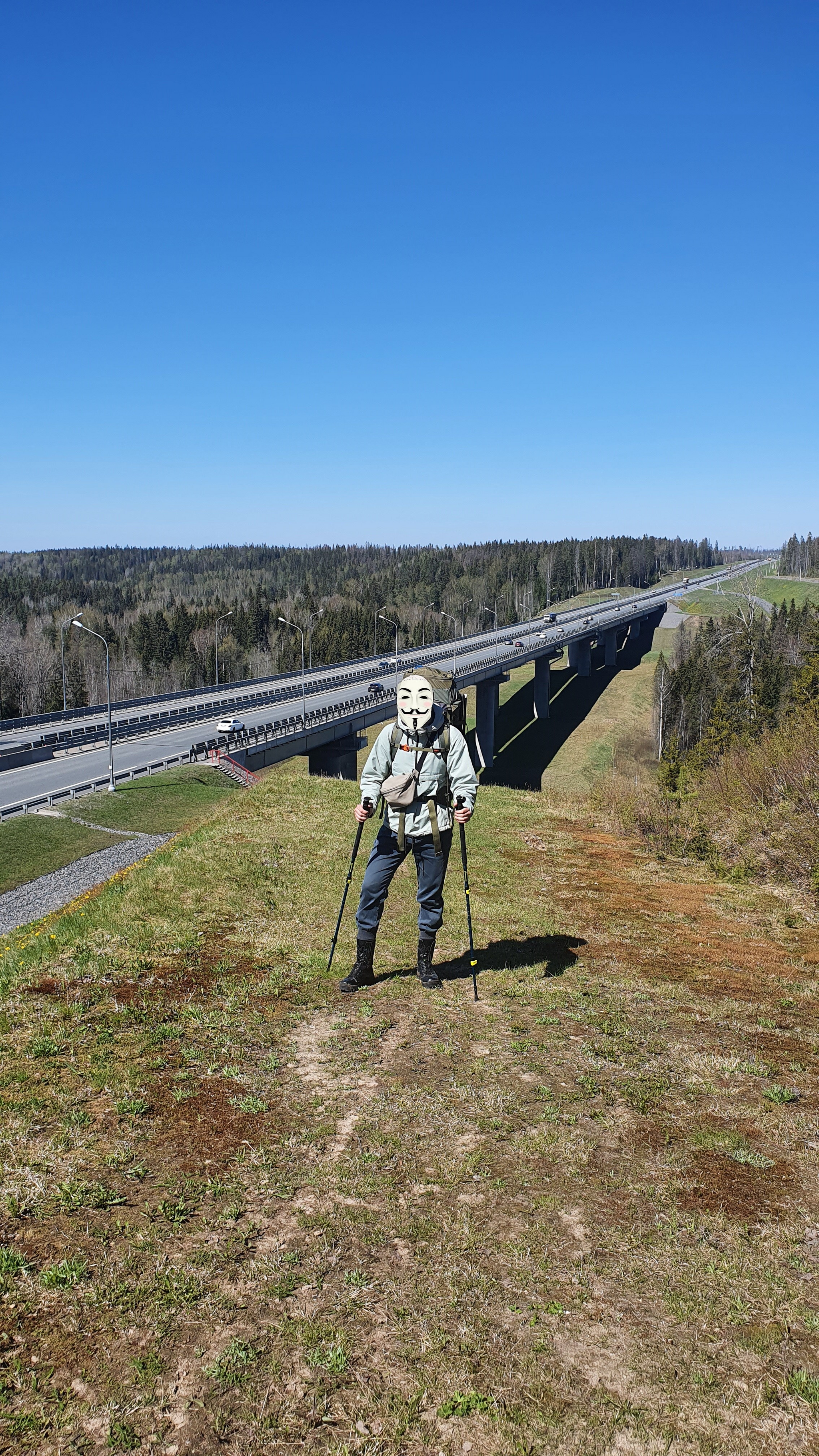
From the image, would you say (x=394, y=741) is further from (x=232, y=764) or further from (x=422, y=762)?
(x=232, y=764)

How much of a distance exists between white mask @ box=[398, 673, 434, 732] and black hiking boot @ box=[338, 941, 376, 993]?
7.67 ft

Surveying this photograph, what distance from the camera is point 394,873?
28.7ft

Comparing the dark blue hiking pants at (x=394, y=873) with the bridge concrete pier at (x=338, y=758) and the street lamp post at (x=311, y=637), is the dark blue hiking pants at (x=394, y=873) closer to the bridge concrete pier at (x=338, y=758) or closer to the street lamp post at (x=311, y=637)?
the bridge concrete pier at (x=338, y=758)

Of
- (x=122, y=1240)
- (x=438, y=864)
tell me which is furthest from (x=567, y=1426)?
(x=438, y=864)

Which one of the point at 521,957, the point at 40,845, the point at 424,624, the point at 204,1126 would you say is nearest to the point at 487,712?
the point at 40,845

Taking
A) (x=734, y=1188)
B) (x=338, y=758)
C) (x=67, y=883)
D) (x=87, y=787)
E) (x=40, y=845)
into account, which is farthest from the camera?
(x=338, y=758)

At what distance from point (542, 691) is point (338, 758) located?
51.8 m

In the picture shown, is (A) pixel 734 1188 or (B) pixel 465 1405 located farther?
(A) pixel 734 1188

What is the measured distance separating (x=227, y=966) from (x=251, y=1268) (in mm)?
4738

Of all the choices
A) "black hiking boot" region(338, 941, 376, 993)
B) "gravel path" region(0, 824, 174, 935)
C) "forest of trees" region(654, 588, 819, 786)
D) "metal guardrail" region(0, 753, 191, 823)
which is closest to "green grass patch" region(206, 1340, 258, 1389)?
"black hiking boot" region(338, 941, 376, 993)

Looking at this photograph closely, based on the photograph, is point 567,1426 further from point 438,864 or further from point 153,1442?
point 438,864

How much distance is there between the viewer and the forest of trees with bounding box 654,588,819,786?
196 feet

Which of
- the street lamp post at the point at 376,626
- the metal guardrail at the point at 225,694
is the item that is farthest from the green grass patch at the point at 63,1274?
the street lamp post at the point at 376,626

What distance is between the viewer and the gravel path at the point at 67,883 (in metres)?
31.0
